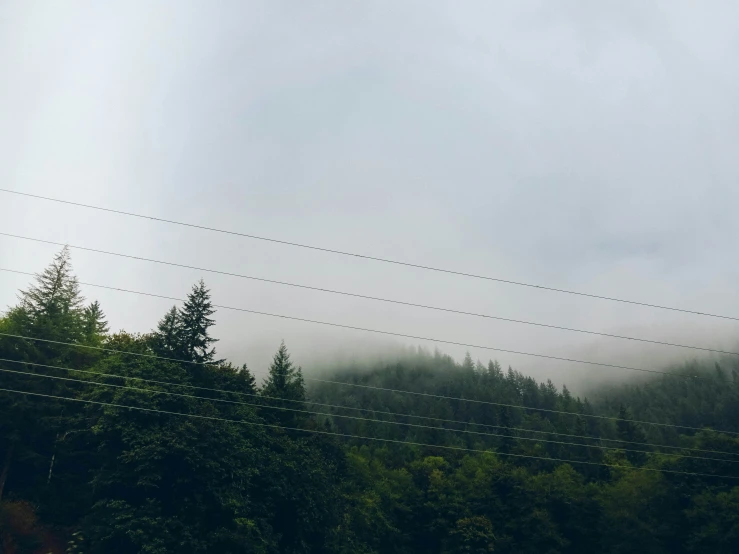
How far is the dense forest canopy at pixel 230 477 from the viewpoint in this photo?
44.3m

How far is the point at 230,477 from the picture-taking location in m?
46.8

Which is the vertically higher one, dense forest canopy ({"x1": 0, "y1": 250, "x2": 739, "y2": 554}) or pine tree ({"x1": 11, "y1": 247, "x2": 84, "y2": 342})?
pine tree ({"x1": 11, "y1": 247, "x2": 84, "y2": 342})

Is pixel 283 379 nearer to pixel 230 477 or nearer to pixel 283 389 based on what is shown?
pixel 283 389

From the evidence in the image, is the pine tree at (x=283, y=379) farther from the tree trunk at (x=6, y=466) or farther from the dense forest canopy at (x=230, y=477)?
the tree trunk at (x=6, y=466)

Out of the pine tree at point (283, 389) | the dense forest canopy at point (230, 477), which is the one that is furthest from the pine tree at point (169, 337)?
the pine tree at point (283, 389)

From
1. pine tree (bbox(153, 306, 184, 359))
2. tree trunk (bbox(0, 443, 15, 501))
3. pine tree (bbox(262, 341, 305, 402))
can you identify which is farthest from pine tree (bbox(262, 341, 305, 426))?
tree trunk (bbox(0, 443, 15, 501))

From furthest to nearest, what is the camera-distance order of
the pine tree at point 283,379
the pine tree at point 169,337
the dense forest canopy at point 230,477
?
the pine tree at point 283,379 → the pine tree at point 169,337 → the dense forest canopy at point 230,477

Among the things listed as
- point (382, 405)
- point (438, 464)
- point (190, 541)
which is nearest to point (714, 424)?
point (382, 405)

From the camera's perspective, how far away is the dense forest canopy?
44281mm

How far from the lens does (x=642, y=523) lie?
61531 mm

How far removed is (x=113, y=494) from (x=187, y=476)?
19.3 feet

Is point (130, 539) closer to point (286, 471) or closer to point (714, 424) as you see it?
point (286, 471)

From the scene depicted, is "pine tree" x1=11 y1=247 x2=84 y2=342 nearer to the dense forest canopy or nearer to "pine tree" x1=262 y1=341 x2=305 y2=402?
the dense forest canopy

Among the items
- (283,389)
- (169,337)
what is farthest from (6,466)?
(283,389)
